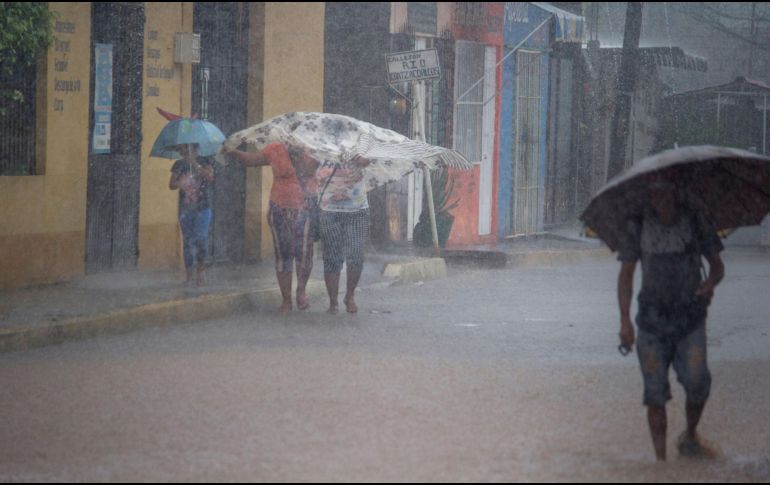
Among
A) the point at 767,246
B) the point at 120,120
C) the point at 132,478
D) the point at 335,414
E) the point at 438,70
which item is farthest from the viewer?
the point at 767,246

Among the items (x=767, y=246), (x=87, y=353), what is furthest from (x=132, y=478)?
(x=767, y=246)

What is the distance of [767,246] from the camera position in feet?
78.4

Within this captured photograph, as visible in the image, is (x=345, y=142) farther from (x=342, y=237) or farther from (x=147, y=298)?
(x=147, y=298)

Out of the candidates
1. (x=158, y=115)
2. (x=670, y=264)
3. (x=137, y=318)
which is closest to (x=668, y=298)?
(x=670, y=264)

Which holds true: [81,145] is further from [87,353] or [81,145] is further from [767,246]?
[767,246]

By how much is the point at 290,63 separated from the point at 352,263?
5.75m

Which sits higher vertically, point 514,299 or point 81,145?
point 81,145

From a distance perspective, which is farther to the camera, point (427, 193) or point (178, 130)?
point (427, 193)

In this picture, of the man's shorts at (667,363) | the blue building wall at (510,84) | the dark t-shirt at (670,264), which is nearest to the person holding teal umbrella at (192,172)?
the dark t-shirt at (670,264)

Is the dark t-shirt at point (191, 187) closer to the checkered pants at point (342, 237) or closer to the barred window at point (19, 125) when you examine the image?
the barred window at point (19, 125)

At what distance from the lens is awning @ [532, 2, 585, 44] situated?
966 inches

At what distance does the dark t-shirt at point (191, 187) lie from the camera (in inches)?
531

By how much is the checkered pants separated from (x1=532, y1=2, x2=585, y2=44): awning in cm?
1234

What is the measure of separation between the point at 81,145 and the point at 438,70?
17.4ft
